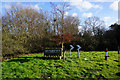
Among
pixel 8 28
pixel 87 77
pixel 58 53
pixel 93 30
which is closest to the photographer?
pixel 87 77

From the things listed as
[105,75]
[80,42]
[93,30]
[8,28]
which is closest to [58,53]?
[105,75]

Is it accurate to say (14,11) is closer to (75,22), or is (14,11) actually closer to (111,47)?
(75,22)

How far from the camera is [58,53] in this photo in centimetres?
805

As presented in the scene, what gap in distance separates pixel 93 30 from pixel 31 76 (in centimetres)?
1706

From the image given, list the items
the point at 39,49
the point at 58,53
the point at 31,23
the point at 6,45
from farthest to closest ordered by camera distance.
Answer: the point at 39,49
the point at 31,23
the point at 6,45
the point at 58,53

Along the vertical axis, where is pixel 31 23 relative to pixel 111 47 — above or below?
above

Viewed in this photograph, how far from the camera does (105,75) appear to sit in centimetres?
462

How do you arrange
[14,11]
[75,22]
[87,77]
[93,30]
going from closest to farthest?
[87,77]
[14,11]
[75,22]
[93,30]

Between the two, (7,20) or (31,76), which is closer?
(31,76)

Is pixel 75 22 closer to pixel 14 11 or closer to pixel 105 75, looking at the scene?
pixel 14 11

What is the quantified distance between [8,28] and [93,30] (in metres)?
15.0

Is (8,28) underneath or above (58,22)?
underneath

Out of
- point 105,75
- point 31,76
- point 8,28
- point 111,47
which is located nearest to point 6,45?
point 8,28

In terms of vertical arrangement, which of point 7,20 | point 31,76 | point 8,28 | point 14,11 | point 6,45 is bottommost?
point 31,76
